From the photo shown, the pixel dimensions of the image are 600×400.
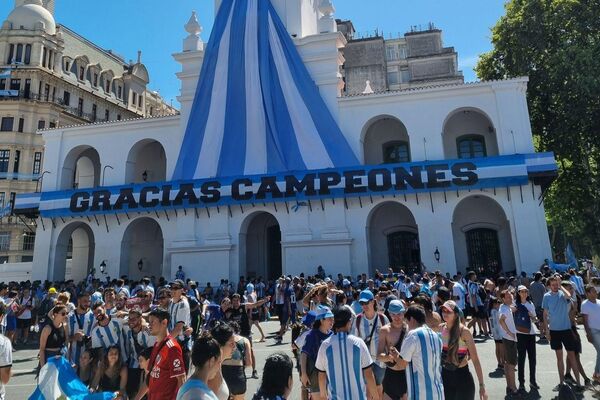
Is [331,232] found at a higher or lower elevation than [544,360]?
higher

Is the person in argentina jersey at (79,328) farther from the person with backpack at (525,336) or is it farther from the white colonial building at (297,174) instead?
the white colonial building at (297,174)

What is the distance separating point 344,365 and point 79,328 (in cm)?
536

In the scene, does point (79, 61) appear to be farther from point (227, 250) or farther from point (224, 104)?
point (227, 250)

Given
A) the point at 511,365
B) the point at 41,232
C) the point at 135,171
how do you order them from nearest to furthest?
the point at 511,365 → the point at 41,232 → the point at 135,171

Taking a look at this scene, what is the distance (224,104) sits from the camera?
76.3 feet

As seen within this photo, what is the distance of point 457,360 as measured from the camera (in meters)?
5.24

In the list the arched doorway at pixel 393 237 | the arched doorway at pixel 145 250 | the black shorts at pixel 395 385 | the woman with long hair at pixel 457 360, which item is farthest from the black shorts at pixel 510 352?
the arched doorway at pixel 145 250

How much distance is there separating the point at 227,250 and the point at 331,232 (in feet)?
17.6

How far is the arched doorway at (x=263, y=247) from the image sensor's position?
2439 cm

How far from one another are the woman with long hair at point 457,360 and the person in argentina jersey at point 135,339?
4.20 m

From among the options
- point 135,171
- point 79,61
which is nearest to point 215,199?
point 135,171

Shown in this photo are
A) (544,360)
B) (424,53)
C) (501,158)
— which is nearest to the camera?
(544,360)

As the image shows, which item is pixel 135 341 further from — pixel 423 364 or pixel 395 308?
pixel 423 364

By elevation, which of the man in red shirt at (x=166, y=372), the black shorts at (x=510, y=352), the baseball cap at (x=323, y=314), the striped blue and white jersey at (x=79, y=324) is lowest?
the black shorts at (x=510, y=352)
